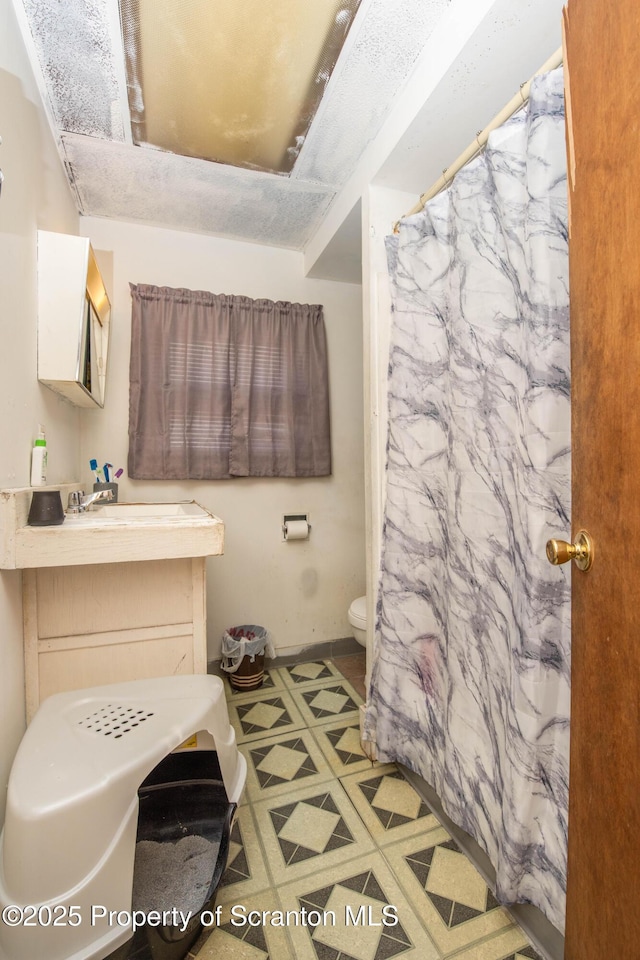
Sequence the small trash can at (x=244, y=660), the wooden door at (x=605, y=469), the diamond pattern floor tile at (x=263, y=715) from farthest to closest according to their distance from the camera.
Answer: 1. the small trash can at (x=244, y=660)
2. the diamond pattern floor tile at (x=263, y=715)
3. the wooden door at (x=605, y=469)

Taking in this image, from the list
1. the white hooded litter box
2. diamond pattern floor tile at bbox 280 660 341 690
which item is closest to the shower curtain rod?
the white hooded litter box

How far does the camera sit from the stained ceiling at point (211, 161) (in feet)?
4.11

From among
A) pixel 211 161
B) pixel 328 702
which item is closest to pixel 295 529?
pixel 328 702

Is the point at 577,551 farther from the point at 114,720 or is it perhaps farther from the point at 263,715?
the point at 263,715

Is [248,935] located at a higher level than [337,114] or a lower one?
lower

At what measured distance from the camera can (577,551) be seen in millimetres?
663

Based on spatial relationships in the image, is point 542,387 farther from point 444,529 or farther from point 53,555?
point 53,555

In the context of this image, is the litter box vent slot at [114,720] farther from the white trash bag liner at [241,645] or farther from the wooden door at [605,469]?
the white trash bag liner at [241,645]

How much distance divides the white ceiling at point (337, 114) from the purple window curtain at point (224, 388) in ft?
1.41

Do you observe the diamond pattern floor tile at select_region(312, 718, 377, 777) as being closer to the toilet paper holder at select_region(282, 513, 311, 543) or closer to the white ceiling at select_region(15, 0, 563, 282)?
the toilet paper holder at select_region(282, 513, 311, 543)

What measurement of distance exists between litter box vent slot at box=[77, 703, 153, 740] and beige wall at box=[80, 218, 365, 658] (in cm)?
134

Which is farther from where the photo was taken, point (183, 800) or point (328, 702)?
point (328, 702)

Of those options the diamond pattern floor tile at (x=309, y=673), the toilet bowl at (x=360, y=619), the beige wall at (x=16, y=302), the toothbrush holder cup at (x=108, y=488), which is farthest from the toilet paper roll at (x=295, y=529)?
the beige wall at (x=16, y=302)

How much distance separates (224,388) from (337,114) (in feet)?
4.16
